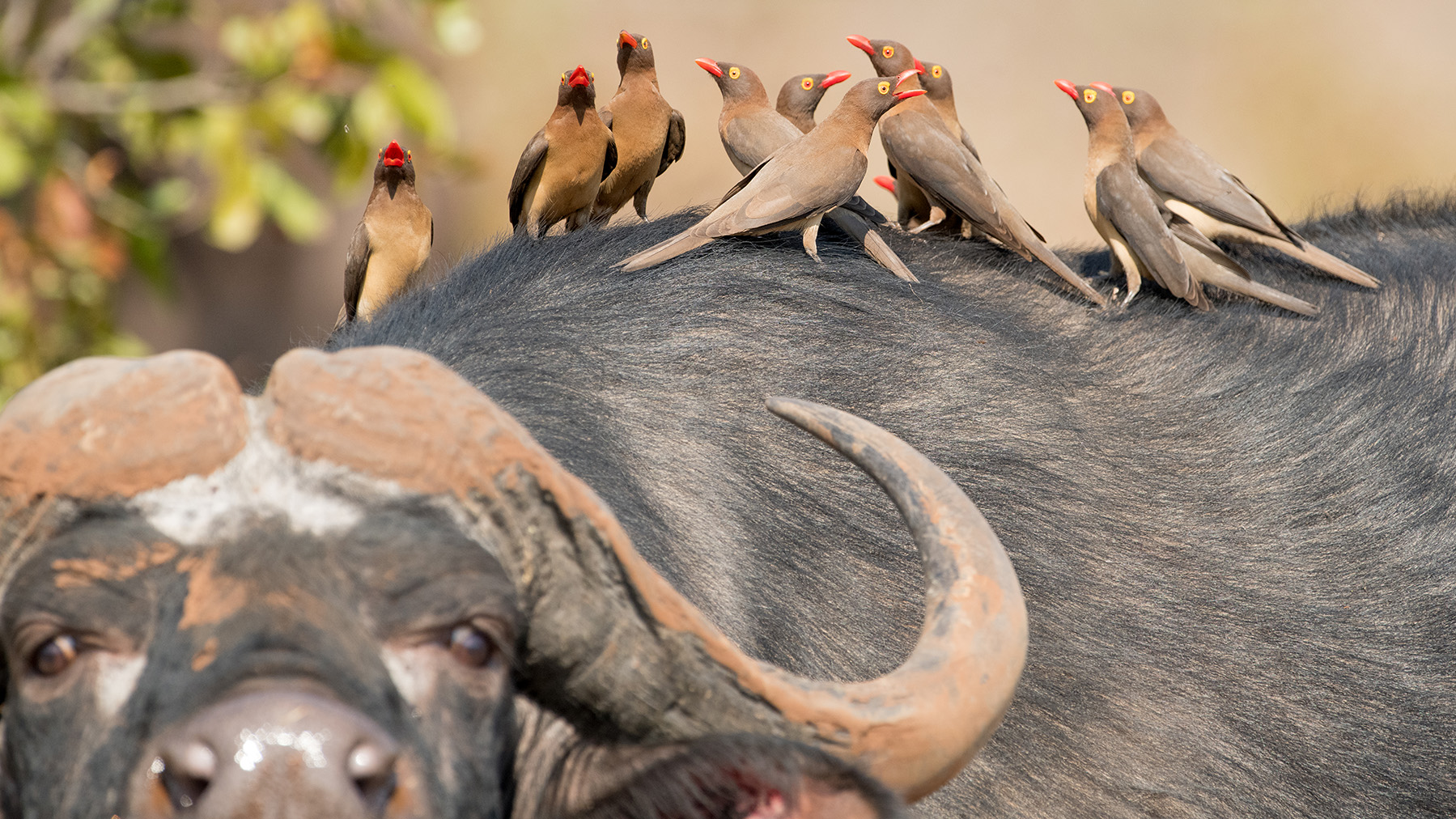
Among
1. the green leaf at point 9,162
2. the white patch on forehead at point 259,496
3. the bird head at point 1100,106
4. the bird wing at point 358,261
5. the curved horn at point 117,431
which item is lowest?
the green leaf at point 9,162

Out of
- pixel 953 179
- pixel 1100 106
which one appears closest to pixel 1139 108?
pixel 1100 106

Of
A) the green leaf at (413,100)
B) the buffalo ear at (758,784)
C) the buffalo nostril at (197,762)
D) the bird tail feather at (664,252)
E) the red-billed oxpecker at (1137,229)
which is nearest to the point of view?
the buffalo nostril at (197,762)

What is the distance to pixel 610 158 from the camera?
3.13m

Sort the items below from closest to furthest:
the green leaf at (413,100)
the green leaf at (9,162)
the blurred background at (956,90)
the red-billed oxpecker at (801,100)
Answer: the red-billed oxpecker at (801,100), the green leaf at (9,162), the green leaf at (413,100), the blurred background at (956,90)

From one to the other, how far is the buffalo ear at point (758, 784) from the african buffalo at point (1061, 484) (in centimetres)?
45

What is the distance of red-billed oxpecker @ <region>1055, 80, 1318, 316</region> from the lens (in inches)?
117

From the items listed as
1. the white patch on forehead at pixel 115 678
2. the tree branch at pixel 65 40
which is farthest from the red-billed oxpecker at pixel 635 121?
the tree branch at pixel 65 40

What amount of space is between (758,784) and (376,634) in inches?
16.2

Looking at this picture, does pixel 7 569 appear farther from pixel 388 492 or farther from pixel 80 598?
pixel 388 492

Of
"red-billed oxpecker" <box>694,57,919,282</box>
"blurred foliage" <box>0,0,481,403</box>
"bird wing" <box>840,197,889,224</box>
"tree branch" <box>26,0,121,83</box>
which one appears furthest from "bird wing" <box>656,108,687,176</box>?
"tree branch" <box>26,0,121,83</box>

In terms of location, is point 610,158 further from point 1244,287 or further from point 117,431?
point 117,431

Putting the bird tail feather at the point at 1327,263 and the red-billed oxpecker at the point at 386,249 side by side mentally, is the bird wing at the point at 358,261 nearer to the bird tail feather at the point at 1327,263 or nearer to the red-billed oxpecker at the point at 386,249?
the red-billed oxpecker at the point at 386,249

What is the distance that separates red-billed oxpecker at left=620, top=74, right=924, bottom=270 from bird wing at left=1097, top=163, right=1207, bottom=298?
2.03ft

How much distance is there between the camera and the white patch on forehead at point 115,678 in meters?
1.30
